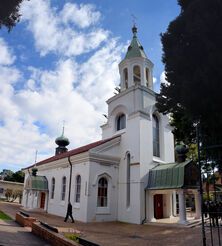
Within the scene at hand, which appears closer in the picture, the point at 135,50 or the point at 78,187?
the point at 78,187

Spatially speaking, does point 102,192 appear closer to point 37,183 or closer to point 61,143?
point 37,183

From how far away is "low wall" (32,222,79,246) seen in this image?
8.72 metres

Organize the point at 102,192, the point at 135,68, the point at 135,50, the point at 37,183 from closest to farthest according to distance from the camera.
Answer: the point at 102,192 < the point at 135,68 < the point at 135,50 < the point at 37,183

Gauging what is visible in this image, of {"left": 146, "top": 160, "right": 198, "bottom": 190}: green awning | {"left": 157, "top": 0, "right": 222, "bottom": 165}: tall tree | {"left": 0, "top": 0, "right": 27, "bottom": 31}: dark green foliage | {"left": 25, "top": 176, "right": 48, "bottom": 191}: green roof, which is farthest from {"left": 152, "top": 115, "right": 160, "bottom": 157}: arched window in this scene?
{"left": 0, "top": 0, "right": 27, "bottom": 31}: dark green foliage

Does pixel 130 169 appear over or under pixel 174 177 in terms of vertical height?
over

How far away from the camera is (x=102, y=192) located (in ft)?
76.1

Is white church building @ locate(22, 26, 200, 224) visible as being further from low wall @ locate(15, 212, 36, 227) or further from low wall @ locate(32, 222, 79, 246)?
low wall @ locate(32, 222, 79, 246)

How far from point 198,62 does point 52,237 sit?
27.7ft

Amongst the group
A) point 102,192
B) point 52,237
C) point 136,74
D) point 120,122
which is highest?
point 136,74

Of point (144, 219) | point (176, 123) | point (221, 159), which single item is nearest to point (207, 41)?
point (221, 159)

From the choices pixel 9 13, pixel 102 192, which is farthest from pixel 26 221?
pixel 9 13

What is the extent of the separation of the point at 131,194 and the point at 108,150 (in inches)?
168

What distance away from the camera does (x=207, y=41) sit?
909 centimetres

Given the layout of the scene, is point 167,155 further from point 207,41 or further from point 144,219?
point 207,41
